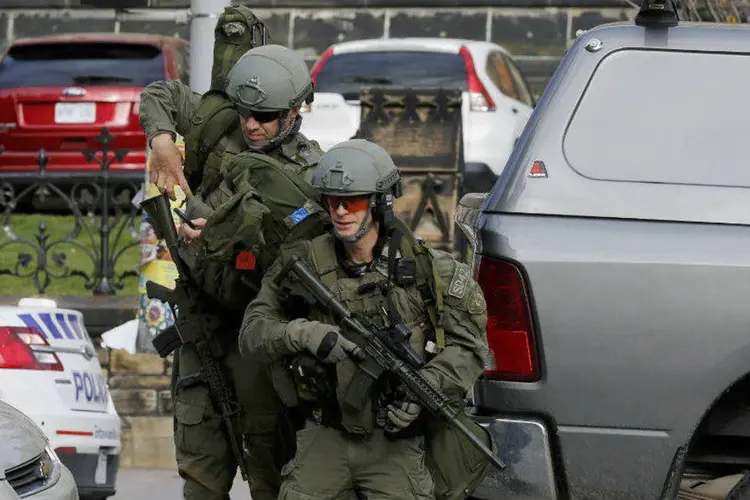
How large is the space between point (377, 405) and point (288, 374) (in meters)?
0.33

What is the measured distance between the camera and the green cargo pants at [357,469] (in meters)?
5.92

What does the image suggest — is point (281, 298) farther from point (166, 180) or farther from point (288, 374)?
point (166, 180)

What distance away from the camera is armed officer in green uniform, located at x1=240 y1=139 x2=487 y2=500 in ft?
19.2

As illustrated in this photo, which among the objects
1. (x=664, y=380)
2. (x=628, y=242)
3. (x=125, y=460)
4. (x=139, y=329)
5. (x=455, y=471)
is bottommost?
(x=125, y=460)

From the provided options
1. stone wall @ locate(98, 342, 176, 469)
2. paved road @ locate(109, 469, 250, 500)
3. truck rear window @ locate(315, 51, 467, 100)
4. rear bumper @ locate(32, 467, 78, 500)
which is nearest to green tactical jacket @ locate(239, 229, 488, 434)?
rear bumper @ locate(32, 467, 78, 500)

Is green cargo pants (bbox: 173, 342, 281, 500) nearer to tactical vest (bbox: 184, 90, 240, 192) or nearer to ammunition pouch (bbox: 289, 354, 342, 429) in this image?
tactical vest (bbox: 184, 90, 240, 192)

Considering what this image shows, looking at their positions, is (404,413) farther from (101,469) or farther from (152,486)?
(152,486)

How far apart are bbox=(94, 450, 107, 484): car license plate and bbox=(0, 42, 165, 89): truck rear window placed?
28.9 feet

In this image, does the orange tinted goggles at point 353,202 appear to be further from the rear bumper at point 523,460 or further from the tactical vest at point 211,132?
the tactical vest at point 211,132

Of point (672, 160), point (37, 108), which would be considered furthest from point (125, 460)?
point (37, 108)

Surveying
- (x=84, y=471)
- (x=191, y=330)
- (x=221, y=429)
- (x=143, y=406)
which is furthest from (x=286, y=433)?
(x=143, y=406)

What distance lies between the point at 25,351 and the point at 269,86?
6.66ft

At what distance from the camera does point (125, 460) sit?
34.7 feet

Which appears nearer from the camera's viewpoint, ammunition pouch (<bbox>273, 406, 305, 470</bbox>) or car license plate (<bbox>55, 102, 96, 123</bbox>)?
ammunition pouch (<bbox>273, 406, 305, 470</bbox>)
